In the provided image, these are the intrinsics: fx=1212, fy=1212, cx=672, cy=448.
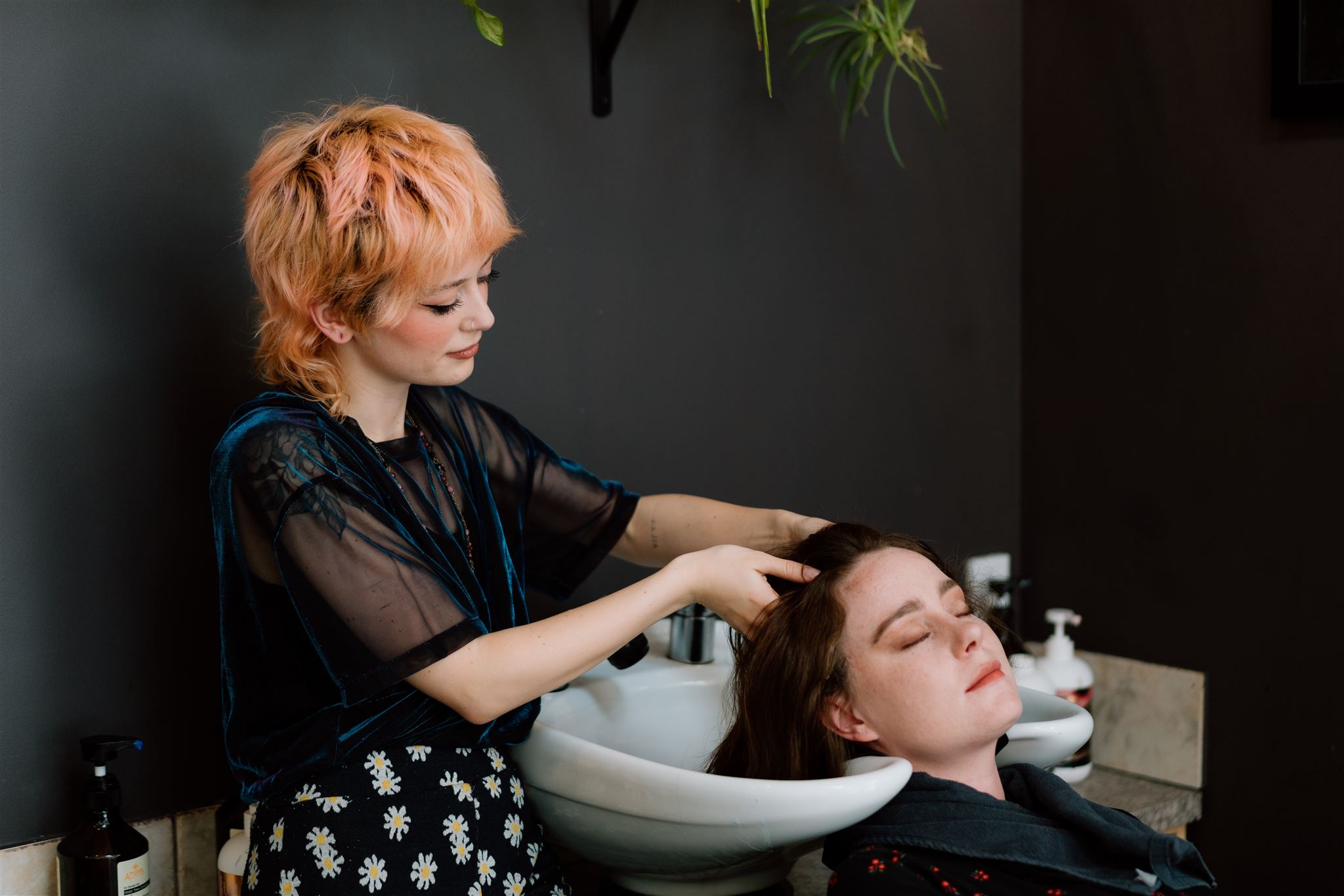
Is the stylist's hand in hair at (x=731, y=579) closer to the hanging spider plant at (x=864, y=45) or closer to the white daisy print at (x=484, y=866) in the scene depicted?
the white daisy print at (x=484, y=866)

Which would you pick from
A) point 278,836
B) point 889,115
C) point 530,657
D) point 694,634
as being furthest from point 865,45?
point 278,836

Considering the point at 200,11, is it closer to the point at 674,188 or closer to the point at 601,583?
the point at 674,188

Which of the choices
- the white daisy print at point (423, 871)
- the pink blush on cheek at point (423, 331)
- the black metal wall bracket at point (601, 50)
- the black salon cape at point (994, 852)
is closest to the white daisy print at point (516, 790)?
the white daisy print at point (423, 871)

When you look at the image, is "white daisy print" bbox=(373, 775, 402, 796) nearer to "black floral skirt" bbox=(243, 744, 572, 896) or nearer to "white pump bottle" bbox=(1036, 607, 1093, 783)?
"black floral skirt" bbox=(243, 744, 572, 896)

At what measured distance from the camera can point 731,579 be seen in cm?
126

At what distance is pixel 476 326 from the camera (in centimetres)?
128

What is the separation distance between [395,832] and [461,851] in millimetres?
72

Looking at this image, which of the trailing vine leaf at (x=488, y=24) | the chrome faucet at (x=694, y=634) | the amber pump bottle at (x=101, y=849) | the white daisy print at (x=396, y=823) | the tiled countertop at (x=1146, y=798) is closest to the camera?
the white daisy print at (x=396, y=823)

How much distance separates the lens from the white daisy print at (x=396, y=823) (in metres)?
1.18

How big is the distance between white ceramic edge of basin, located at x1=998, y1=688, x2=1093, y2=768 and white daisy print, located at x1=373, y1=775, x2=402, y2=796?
664 mm

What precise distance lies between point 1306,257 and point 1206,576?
1.83 ft

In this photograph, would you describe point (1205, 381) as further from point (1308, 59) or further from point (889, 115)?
point (889, 115)

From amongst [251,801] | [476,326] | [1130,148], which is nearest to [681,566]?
[476,326]

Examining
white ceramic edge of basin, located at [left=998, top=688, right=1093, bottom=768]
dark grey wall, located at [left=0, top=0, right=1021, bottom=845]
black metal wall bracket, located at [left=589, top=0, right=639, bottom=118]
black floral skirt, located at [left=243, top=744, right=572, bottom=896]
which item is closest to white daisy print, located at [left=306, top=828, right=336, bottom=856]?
black floral skirt, located at [left=243, top=744, right=572, bottom=896]
